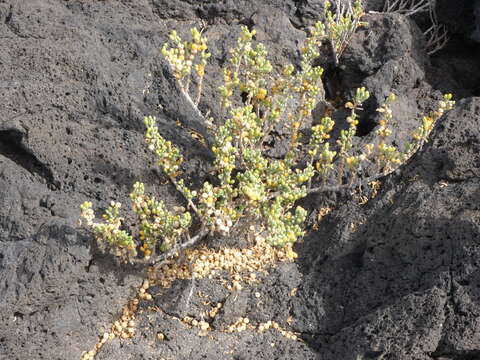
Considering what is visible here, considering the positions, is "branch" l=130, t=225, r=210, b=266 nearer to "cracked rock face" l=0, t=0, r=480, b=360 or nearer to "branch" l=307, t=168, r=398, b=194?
"cracked rock face" l=0, t=0, r=480, b=360

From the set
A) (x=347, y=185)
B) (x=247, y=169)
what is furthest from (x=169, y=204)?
(x=347, y=185)

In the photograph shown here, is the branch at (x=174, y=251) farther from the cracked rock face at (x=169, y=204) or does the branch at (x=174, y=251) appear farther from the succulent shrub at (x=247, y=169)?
the cracked rock face at (x=169, y=204)

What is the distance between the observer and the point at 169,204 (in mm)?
3918

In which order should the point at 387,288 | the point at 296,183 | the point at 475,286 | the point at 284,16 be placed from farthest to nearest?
the point at 284,16 → the point at 296,183 → the point at 387,288 → the point at 475,286

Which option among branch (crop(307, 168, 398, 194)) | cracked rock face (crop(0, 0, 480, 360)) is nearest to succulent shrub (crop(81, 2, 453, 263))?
branch (crop(307, 168, 398, 194))

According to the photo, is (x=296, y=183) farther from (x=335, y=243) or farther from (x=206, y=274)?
(x=206, y=274)

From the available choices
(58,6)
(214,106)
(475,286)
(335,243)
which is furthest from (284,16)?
(475,286)

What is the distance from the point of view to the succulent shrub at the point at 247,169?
11.5 feet

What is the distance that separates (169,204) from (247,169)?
1.66 ft

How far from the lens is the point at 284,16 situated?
4.86 meters

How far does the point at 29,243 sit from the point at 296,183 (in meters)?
1.45

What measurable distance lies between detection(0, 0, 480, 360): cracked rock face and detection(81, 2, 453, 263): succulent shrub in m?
0.13

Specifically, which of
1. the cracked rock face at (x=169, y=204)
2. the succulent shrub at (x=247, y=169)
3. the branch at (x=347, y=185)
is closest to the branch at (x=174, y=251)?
the succulent shrub at (x=247, y=169)

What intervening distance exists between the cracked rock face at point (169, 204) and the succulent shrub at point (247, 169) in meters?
0.13
